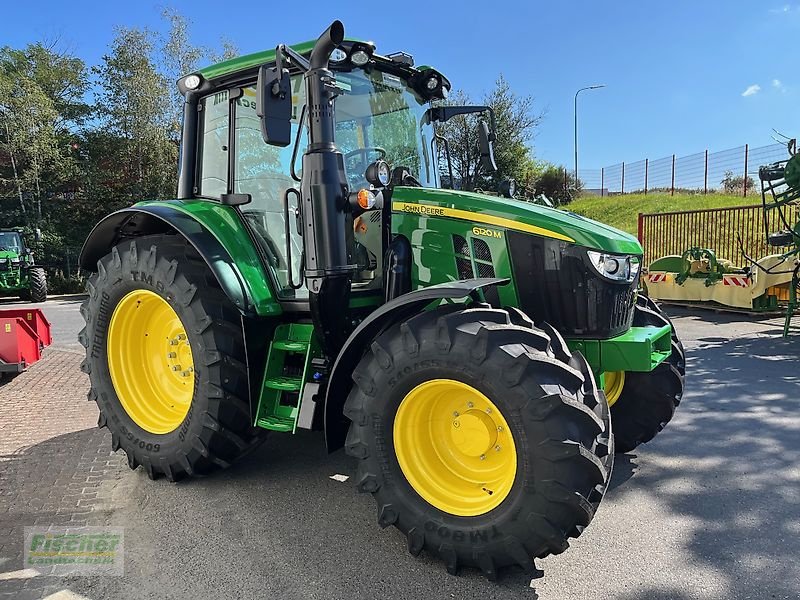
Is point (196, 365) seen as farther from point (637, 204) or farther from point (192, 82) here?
point (637, 204)

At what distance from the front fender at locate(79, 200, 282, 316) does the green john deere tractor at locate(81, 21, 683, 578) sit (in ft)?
0.05

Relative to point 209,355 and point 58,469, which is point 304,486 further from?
point 58,469

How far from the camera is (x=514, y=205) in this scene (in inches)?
131

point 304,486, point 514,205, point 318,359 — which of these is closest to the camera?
point 514,205

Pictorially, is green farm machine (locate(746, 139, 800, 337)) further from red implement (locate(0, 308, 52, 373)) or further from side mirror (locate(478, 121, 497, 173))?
red implement (locate(0, 308, 52, 373))

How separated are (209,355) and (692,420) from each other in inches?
148

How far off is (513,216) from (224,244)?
5.53 ft

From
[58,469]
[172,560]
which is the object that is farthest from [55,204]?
[172,560]

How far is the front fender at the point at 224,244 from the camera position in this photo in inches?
139

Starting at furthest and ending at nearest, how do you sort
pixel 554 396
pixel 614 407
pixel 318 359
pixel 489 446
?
pixel 614 407 < pixel 318 359 < pixel 489 446 < pixel 554 396

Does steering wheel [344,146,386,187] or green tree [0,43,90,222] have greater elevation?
green tree [0,43,90,222]

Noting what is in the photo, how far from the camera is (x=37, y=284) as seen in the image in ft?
62.1

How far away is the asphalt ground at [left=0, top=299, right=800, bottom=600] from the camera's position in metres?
2.69

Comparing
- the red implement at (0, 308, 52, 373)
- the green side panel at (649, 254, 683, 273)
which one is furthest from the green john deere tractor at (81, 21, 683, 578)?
the green side panel at (649, 254, 683, 273)
